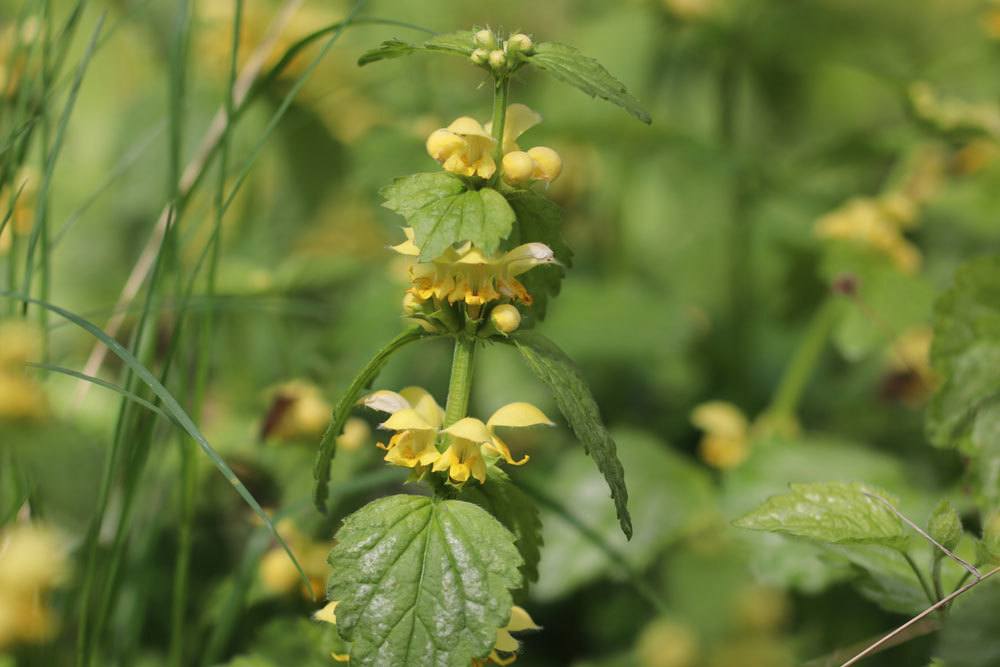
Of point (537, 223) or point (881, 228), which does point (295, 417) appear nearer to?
point (537, 223)

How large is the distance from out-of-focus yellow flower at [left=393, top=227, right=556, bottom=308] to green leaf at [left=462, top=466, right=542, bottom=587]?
0.41 ft

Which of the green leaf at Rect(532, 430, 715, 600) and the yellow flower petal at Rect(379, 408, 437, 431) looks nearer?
the yellow flower petal at Rect(379, 408, 437, 431)

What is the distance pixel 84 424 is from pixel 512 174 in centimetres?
76

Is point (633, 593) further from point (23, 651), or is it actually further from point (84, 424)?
point (23, 651)

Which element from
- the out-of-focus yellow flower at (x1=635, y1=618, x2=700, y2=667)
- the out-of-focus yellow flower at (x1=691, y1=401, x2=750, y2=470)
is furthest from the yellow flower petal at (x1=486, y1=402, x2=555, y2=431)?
the out-of-focus yellow flower at (x1=691, y1=401, x2=750, y2=470)

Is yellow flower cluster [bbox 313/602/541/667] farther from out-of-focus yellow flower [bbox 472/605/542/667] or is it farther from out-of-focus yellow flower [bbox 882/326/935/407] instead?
out-of-focus yellow flower [bbox 882/326/935/407]

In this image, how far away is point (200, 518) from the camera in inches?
51.4

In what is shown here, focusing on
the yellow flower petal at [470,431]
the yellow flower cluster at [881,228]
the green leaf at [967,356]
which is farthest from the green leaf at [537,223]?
the yellow flower cluster at [881,228]

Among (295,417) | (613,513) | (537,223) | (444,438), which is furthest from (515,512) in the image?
(613,513)

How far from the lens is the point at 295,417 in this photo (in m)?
1.14

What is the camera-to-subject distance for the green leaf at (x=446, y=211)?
0.63 m

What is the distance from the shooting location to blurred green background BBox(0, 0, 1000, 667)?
1128mm

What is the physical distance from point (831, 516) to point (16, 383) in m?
0.54

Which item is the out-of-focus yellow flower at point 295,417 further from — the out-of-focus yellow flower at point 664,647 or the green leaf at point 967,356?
the green leaf at point 967,356
